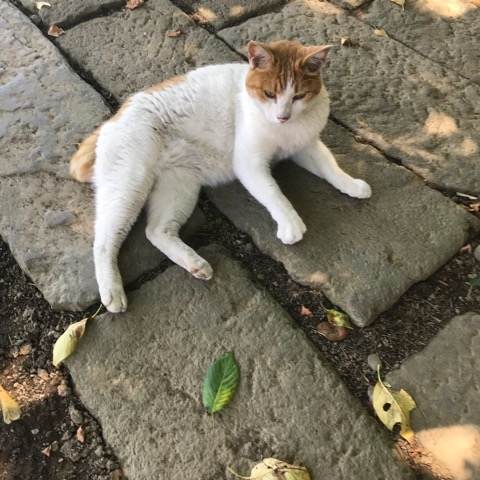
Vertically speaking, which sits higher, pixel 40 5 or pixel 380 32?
pixel 380 32

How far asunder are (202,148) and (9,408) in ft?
4.38

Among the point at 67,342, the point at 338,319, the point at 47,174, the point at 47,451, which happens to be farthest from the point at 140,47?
the point at 47,451

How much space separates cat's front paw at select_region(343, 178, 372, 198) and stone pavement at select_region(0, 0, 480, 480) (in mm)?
46

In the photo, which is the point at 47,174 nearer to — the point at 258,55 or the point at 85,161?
the point at 85,161

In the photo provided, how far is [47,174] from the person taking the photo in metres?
2.69

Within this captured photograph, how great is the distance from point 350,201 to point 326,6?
1.66 metres

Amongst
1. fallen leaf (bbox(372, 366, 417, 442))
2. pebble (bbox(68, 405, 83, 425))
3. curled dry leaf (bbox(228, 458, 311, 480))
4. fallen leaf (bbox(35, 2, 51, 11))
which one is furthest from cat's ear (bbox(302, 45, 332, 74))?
fallen leaf (bbox(35, 2, 51, 11))

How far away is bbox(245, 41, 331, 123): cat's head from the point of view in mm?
2203

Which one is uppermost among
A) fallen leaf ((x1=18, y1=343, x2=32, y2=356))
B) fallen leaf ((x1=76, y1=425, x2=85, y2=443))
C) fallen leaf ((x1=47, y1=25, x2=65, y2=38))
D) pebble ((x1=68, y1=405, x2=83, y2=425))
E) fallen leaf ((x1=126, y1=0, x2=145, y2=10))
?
fallen leaf ((x1=126, y1=0, x2=145, y2=10))

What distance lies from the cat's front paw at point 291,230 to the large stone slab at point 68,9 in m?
2.10

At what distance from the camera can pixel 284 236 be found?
7.70 feet

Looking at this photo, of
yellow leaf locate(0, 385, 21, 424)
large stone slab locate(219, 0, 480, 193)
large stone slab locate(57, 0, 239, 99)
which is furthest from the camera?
large stone slab locate(57, 0, 239, 99)

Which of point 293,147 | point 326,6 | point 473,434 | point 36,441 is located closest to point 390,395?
point 473,434

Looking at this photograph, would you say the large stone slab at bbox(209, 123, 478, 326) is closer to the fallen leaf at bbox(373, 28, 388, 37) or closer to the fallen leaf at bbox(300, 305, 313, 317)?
the fallen leaf at bbox(300, 305, 313, 317)
